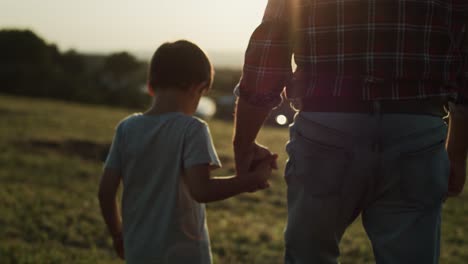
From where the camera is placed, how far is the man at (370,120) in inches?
71.8

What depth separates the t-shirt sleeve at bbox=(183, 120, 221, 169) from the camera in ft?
7.47

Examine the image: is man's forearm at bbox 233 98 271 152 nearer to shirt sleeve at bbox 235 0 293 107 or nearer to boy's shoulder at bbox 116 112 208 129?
shirt sleeve at bbox 235 0 293 107

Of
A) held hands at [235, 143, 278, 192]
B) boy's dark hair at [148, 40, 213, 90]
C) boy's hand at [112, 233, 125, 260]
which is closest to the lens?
held hands at [235, 143, 278, 192]

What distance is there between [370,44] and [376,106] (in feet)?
0.63

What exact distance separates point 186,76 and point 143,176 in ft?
1.42

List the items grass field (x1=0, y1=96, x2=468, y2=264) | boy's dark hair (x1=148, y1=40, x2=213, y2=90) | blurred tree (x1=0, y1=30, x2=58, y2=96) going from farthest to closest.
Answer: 1. blurred tree (x1=0, y1=30, x2=58, y2=96)
2. grass field (x1=0, y1=96, x2=468, y2=264)
3. boy's dark hair (x1=148, y1=40, x2=213, y2=90)

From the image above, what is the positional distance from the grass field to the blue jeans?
322 cm

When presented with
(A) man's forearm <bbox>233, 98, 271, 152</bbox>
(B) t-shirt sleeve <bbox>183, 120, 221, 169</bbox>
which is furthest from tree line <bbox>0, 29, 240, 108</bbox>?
(A) man's forearm <bbox>233, 98, 271, 152</bbox>

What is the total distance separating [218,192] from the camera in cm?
225

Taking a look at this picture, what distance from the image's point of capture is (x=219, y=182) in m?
2.26

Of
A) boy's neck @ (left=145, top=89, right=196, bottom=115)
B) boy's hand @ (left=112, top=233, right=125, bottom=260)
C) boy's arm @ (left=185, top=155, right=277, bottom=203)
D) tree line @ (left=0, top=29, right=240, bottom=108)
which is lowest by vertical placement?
tree line @ (left=0, top=29, right=240, bottom=108)

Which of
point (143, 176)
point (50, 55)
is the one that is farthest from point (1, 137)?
point (50, 55)

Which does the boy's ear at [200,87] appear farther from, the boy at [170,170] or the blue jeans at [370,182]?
the blue jeans at [370,182]

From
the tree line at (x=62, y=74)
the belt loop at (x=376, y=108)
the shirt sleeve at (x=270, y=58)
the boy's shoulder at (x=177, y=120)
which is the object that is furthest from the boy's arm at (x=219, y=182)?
the tree line at (x=62, y=74)
